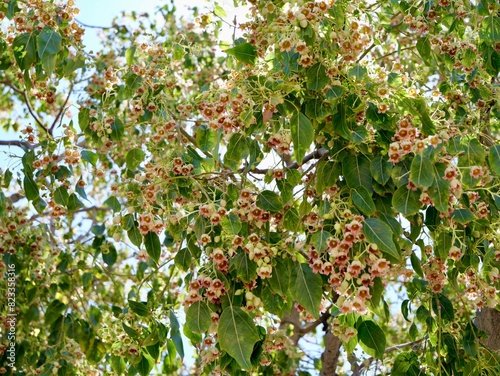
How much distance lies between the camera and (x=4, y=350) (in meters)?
3.76

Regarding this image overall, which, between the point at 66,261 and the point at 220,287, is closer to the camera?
the point at 220,287

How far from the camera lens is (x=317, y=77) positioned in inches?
83.7

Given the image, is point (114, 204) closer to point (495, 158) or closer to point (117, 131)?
point (117, 131)

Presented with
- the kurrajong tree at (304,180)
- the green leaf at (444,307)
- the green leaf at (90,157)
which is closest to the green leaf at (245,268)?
the kurrajong tree at (304,180)

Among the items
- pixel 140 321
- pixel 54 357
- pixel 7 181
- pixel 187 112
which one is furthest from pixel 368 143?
pixel 54 357

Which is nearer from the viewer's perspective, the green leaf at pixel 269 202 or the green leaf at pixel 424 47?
the green leaf at pixel 269 202

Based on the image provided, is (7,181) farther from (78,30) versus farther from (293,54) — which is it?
(293,54)

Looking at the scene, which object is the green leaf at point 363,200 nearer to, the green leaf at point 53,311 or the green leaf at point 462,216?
the green leaf at point 462,216

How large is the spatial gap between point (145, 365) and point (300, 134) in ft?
3.39

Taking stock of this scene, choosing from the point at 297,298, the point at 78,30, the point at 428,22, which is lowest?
the point at 297,298

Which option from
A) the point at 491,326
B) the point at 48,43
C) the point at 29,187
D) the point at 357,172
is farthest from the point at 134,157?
the point at 491,326

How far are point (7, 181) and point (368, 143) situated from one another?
1.60 metres

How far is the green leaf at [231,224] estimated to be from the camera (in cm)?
214

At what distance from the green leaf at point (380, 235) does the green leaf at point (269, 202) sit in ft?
1.03
